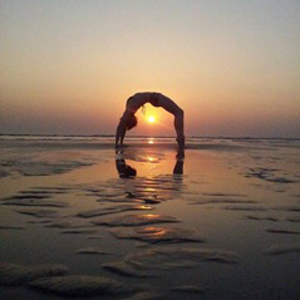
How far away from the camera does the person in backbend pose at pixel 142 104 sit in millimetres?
16094

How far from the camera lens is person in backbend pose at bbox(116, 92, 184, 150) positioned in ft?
52.8

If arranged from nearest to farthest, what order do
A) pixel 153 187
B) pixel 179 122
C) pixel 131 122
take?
pixel 153 187
pixel 131 122
pixel 179 122

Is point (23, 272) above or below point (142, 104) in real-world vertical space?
below

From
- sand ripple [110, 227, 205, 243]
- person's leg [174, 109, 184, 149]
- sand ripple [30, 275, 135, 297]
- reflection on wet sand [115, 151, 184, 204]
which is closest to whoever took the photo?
sand ripple [30, 275, 135, 297]

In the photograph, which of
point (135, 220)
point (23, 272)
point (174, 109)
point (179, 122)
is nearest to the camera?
point (23, 272)

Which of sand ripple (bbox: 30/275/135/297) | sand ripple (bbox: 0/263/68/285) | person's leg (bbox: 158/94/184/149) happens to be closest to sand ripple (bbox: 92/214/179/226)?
sand ripple (bbox: 0/263/68/285)

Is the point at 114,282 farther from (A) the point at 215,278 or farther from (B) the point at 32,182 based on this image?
(B) the point at 32,182

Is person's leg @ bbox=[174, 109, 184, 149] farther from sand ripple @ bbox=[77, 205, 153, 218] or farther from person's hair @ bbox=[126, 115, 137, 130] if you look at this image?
sand ripple @ bbox=[77, 205, 153, 218]

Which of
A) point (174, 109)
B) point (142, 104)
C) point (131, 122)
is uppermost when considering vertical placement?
point (142, 104)

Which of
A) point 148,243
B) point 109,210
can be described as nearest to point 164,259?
point 148,243

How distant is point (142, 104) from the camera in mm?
16328

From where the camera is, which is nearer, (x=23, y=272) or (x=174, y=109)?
(x=23, y=272)

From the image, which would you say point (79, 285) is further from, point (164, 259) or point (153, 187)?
point (153, 187)

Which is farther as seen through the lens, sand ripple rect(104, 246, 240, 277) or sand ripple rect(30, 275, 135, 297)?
sand ripple rect(104, 246, 240, 277)
